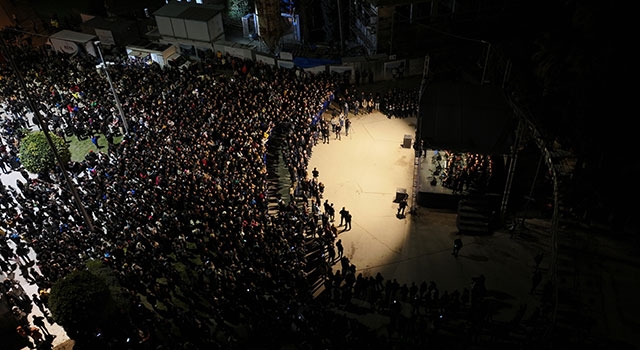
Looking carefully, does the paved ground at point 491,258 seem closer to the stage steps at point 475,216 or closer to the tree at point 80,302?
the stage steps at point 475,216

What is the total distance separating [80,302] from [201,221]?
5571mm

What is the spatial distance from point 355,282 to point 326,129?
11.2 metres

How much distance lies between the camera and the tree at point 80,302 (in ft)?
47.8

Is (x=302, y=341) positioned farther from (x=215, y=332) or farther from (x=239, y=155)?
(x=239, y=155)

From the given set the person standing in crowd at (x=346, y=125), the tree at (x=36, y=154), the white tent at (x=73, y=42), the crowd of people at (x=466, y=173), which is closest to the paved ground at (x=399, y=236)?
the person standing in crowd at (x=346, y=125)

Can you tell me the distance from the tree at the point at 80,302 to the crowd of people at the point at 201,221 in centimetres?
131

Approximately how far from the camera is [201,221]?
1898cm

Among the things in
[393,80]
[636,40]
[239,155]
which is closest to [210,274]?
[239,155]

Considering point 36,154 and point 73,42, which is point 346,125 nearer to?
point 36,154

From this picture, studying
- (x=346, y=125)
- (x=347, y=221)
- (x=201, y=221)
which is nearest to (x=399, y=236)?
(x=347, y=221)

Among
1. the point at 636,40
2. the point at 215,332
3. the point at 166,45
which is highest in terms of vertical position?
the point at 636,40

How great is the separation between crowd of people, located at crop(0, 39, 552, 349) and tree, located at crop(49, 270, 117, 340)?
1312mm

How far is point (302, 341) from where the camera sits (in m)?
15.3

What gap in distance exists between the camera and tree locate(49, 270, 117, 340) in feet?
47.8
